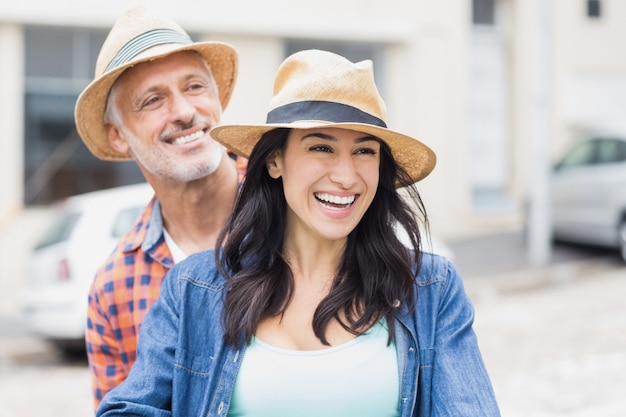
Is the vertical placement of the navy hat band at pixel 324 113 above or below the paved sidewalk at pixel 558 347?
above

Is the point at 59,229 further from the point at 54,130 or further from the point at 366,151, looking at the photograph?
the point at 366,151

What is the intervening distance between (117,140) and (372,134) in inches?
41.9

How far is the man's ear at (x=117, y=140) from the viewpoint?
3029 mm

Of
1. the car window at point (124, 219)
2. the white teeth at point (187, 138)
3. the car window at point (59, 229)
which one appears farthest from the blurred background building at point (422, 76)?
the white teeth at point (187, 138)

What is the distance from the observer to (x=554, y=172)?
530 inches

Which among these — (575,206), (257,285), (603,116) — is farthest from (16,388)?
(603,116)

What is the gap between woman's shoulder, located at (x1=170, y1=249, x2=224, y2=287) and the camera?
7.94ft

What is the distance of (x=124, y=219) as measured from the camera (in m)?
7.71

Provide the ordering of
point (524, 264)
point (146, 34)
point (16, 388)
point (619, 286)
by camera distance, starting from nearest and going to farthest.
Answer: point (146, 34) → point (16, 388) → point (619, 286) → point (524, 264)

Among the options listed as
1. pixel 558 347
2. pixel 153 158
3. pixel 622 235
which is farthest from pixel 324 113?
pixel 622 235

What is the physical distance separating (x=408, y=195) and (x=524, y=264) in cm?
1026

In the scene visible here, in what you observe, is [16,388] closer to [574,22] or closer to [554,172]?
[554,172]

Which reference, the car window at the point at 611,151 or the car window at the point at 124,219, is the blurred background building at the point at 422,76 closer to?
the car window at the point at 611,151

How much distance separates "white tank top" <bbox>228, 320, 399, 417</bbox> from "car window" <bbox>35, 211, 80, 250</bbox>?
19.8 feet
